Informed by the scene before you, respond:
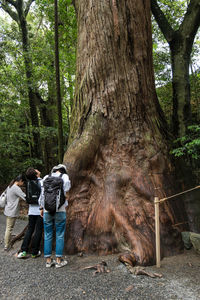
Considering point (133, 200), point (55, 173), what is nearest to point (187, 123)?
point (133, 200)

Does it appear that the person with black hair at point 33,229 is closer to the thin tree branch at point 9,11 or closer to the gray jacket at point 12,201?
the gray jacket at point 12,201

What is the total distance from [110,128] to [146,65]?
66.8 inches

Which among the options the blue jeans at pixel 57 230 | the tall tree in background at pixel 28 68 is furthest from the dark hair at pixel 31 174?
the tall tree in background at pixel 28 68

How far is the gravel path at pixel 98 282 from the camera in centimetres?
266

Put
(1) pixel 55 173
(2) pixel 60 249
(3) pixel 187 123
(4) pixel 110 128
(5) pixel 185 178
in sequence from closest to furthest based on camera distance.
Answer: (2) pixel 60 249 < (1) pixel 55 173 < (4) pixel 110 128 < (5) pixel 185 178 < (3) pixel 187 123

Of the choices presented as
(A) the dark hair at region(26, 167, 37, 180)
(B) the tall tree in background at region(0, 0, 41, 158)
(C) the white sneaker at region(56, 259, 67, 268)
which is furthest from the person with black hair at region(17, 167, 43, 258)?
(B) the tall tree in background at region(0, 0, 41, 158)

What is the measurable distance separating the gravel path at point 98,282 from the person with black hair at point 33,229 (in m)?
0.33

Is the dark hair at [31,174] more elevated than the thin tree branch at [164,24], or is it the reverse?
the thin tree branch at [164,24]

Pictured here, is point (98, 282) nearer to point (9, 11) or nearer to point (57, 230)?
point (57, 230)

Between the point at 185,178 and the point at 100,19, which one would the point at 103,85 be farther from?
the point at 185,178

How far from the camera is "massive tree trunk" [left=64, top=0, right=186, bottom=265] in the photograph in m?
4.06

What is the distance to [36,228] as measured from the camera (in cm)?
430

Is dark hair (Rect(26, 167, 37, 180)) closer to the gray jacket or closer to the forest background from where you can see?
the gray jacket

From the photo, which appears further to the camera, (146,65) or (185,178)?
(185,178)
